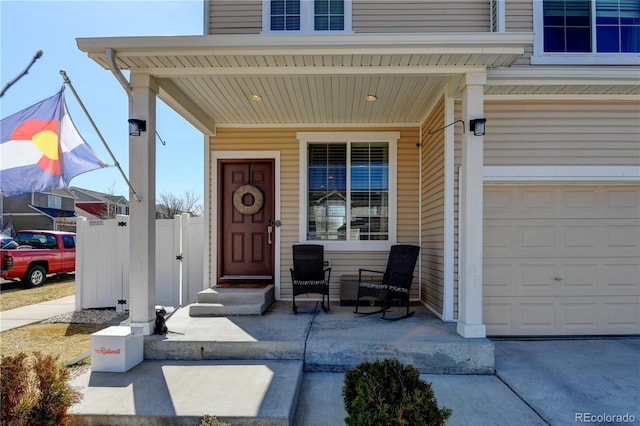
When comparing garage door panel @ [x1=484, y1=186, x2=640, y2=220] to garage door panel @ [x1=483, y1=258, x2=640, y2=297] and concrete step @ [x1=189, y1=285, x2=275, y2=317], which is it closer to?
garage door panel @ [x1=483, y1=258, x2=640, y2=297]

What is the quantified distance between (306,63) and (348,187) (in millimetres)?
2270

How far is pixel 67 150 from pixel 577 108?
5.30m

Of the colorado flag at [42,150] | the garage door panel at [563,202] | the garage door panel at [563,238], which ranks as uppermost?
the colorado flag at [42,150]

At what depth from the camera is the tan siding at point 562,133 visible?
4.27 meters

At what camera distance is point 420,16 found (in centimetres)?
468

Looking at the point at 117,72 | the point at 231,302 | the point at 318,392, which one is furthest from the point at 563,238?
the point at 117,72

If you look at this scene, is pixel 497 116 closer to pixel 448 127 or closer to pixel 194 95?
pixel 448 127

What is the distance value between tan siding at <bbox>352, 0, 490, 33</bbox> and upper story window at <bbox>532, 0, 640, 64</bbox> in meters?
0.70

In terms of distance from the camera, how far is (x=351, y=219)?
5.49 metres

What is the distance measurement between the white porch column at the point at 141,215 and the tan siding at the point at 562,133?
3.70 meters

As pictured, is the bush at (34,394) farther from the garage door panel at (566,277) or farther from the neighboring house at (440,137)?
the garage door panel at (566,277)

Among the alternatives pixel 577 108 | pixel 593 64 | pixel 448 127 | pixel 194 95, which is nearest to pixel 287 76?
pixel 194 95

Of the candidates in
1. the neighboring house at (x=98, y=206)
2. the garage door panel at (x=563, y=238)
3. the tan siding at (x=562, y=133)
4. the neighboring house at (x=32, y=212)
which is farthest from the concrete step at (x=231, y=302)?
the neighboring house at (x=32, y=212)

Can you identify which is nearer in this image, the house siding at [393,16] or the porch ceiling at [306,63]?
the porch ceiling at [306,63]
